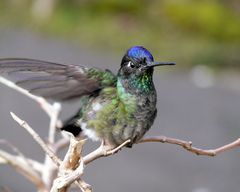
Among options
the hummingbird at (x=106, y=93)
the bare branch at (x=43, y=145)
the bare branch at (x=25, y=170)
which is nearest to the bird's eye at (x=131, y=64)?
the hummingbird at (x=106, y=93)

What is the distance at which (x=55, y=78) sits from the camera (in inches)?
86.0

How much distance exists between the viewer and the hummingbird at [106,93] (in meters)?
2.12

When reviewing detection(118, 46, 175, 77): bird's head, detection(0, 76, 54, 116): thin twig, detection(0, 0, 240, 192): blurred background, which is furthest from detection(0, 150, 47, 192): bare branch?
detection(0, 0, 240, 192): blurred background

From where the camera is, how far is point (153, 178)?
19.9 feet

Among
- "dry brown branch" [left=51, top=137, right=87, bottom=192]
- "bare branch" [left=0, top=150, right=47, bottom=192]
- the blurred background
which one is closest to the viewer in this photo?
"dry brown branch" [left=51, top=137, right=87, bottom=192]

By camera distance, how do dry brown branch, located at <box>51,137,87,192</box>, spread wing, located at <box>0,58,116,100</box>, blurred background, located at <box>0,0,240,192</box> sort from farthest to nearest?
blurred background, located at <box>0,0,240,192</box>
spread wing, located at <box>0,58,116,100</box>
dry brown branch, located at <box>51,137,87,192</box>

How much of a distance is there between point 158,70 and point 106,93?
6.64 m

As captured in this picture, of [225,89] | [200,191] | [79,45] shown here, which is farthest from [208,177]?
[79,45]

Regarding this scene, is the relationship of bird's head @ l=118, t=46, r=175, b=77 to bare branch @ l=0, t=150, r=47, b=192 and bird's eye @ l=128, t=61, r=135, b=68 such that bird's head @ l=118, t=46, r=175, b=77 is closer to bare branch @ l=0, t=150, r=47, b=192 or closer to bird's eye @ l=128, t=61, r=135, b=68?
bird's eye @ l=128, t=61, r=135, b=68

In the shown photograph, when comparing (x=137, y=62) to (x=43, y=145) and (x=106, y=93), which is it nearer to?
(x=106, y=93)

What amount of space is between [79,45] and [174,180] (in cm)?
461

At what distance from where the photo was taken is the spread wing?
201 centimetres

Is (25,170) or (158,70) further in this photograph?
(158,70)

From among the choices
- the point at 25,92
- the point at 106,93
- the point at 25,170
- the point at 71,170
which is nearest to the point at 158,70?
the point at 106,93
